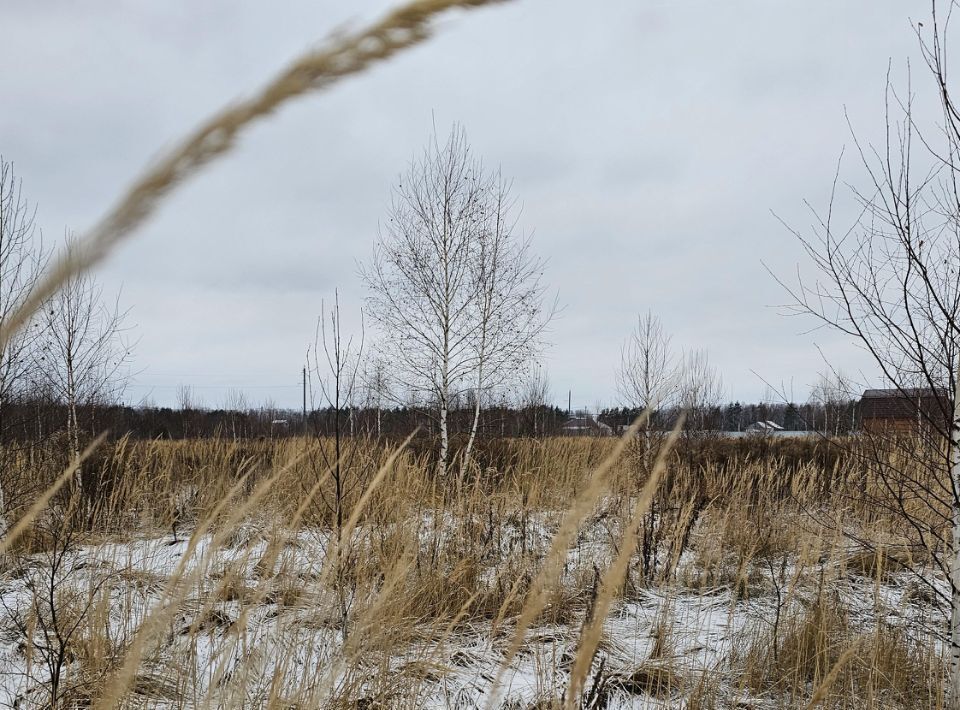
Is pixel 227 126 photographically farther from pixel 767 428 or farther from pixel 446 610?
pixel 767 428

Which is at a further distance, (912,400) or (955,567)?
(912,400)

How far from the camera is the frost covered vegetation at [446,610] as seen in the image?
1883mm

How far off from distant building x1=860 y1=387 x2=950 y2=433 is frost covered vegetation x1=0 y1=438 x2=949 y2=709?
33 centimetres

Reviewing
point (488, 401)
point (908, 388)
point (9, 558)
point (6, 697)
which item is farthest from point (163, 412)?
point (908, 388)

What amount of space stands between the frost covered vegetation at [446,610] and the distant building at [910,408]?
334 mm

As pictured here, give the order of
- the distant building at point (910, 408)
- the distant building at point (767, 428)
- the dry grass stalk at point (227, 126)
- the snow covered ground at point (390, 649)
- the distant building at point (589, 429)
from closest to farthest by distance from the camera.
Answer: the dry grass stalk at point (227, 126) → the snow covered ground at point (390, 649) → the distant building at point (910, 408) → the distant building at point (589, 429) → the distant building at point (767, 428)

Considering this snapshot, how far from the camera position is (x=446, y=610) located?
3.56 metres

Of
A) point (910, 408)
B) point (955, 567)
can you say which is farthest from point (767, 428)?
point (955, 567)

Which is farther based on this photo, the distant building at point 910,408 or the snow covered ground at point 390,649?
the distant building at point 910,408

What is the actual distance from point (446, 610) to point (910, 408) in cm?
289

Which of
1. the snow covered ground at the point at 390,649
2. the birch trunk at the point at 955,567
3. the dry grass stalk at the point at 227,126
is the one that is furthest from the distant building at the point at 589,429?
the dry grass stalk at the point at 227,126

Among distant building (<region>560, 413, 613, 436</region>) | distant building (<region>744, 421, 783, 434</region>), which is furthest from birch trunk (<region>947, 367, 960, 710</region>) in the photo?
distant building (<region>744, 421, 783, 434</region>)

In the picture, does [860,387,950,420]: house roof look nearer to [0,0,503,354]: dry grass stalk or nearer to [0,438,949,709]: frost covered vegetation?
[0,438,949,709]: frost covered vegetation

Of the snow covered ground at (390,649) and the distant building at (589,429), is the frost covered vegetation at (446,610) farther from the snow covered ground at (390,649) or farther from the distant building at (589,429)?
the distant building at (589,429)
